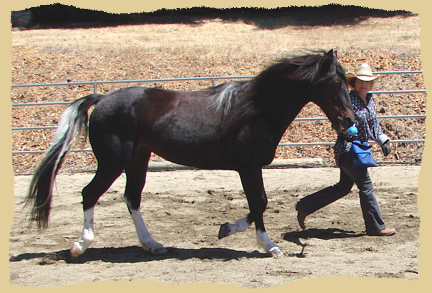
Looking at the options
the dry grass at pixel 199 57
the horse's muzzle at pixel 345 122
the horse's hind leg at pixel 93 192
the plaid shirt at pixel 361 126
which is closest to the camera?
the horse's muzzle at pixel 345 122

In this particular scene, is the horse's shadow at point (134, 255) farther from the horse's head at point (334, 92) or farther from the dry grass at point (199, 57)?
the dry grass at point (199, 57)

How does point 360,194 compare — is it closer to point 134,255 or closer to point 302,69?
point 302,69

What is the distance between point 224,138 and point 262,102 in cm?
52

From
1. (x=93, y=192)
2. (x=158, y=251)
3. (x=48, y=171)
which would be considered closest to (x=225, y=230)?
(x=158, y=251)

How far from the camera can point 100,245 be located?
6355mm

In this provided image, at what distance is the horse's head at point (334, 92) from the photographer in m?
5.73

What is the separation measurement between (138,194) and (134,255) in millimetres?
644

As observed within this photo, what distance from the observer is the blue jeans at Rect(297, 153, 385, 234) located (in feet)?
20.7

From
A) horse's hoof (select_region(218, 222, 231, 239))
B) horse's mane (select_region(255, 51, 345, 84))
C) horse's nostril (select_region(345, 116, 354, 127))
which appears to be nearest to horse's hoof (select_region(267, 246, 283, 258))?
horse's hoof (select_region(218, 222, 231, 239))

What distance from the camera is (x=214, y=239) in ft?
21.1

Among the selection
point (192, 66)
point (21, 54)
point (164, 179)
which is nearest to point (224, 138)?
point (164, 179)

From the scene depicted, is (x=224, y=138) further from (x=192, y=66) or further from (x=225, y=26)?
(x=225, y=26)

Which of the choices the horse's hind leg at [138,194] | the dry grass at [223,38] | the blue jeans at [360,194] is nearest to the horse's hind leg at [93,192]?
the horse's hind leg at [138,194]

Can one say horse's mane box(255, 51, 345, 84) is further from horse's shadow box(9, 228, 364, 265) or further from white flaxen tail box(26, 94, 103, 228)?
white flaxen tail box(26, 94, 103, 228)
